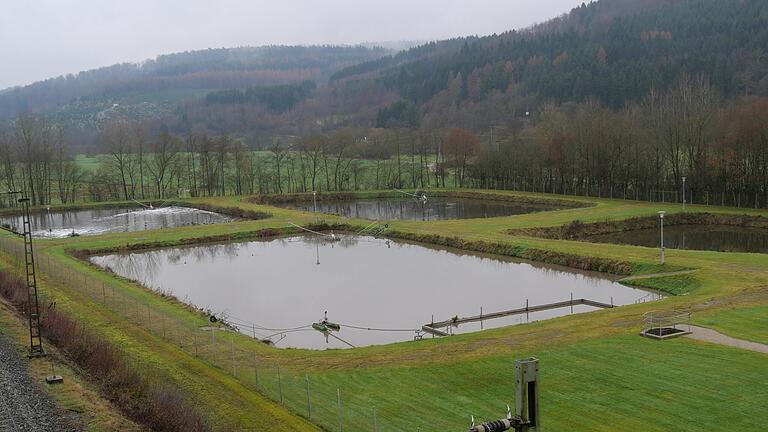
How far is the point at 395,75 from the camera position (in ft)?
620

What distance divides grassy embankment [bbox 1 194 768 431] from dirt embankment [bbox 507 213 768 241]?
17664 millimetres

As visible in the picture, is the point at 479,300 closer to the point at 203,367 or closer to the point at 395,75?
the point at 203,367

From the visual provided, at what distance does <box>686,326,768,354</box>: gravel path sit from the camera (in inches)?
792

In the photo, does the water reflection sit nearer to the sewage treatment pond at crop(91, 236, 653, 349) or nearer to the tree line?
the tree line

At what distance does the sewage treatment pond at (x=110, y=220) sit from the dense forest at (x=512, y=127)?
10203 millimetres

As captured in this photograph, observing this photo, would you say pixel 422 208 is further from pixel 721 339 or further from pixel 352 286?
pixel 721 339

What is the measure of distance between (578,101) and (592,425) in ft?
375

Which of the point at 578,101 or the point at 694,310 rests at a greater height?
the point at 578,101

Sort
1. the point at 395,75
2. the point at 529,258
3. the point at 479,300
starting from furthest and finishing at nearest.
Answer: the point at 395,75 → the point at 529,258 → the point at 479,300

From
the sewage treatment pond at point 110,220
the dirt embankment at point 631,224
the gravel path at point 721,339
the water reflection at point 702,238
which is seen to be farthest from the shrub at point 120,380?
the water reflection at point 702,238

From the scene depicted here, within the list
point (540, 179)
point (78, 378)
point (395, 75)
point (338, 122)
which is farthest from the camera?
point (395, 75)

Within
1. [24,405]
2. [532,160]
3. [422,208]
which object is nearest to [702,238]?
[422,208]

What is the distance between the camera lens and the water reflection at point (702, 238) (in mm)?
43188

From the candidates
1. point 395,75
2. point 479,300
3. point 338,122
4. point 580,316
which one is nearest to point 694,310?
point 580,316
